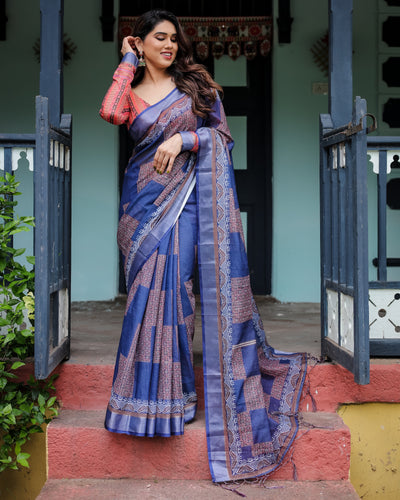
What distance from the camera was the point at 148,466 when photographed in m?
2.90

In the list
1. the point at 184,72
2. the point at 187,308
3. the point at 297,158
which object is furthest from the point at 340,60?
the point at 297,158

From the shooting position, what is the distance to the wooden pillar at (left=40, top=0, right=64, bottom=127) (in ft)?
10.9

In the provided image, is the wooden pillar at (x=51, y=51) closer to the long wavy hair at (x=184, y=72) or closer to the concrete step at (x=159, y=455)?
the long wavy hair at (x=184, y=72)

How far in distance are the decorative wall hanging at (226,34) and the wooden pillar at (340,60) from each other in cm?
236

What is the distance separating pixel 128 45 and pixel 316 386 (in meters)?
1.94

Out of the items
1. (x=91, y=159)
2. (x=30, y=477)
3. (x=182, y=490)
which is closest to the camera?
(x=182, y=490)

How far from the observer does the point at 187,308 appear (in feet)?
9.55

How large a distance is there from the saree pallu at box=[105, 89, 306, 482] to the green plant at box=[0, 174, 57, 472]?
1.35 ft

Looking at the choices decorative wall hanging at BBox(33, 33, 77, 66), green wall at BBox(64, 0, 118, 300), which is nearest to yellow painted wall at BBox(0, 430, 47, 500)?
green wall at BBox(64, 0, 118, 300)

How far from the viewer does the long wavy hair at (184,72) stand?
2975mm

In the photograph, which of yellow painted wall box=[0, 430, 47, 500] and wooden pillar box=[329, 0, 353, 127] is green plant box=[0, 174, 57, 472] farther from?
wooden pillar box=[329, 0, 353, 127]

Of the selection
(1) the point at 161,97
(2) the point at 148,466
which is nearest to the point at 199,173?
(1) the point at 161,97

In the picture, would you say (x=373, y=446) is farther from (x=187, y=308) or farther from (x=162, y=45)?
(x=162, y=45)

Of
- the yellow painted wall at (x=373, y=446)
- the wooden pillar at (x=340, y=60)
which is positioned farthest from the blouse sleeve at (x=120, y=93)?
the yellow painted wall at (x=373, y=446)
